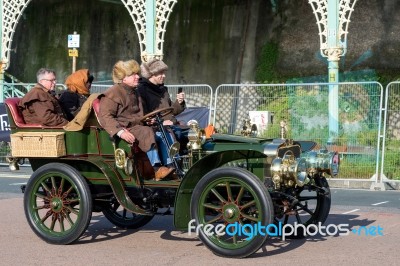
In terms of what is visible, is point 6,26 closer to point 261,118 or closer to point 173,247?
point 261,118

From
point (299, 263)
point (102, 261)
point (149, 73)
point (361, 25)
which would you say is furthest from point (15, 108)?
point (361, 25)

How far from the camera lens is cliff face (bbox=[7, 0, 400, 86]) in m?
21.3

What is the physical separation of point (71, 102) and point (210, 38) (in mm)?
15437

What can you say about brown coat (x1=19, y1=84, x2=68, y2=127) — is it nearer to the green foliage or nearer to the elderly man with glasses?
the elderly man with glasses

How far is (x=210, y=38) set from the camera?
78.5 feet

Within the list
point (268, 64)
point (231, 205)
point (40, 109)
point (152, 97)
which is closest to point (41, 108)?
point (40, 109)

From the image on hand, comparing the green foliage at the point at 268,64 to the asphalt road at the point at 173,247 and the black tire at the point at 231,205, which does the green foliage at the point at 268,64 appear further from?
the black tire at the point at 231,205

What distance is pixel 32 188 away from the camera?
8164 millimetres

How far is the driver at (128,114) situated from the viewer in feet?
25.8

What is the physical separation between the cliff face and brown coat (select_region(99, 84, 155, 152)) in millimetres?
13901

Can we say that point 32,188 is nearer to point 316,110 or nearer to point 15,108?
point 15,108

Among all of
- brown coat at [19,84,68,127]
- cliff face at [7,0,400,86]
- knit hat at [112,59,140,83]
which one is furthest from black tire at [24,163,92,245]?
cliff face at [7,0,400,86]

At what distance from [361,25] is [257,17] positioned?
10.2ft

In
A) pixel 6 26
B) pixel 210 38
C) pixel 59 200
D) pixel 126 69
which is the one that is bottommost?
A: pixel 59 200
